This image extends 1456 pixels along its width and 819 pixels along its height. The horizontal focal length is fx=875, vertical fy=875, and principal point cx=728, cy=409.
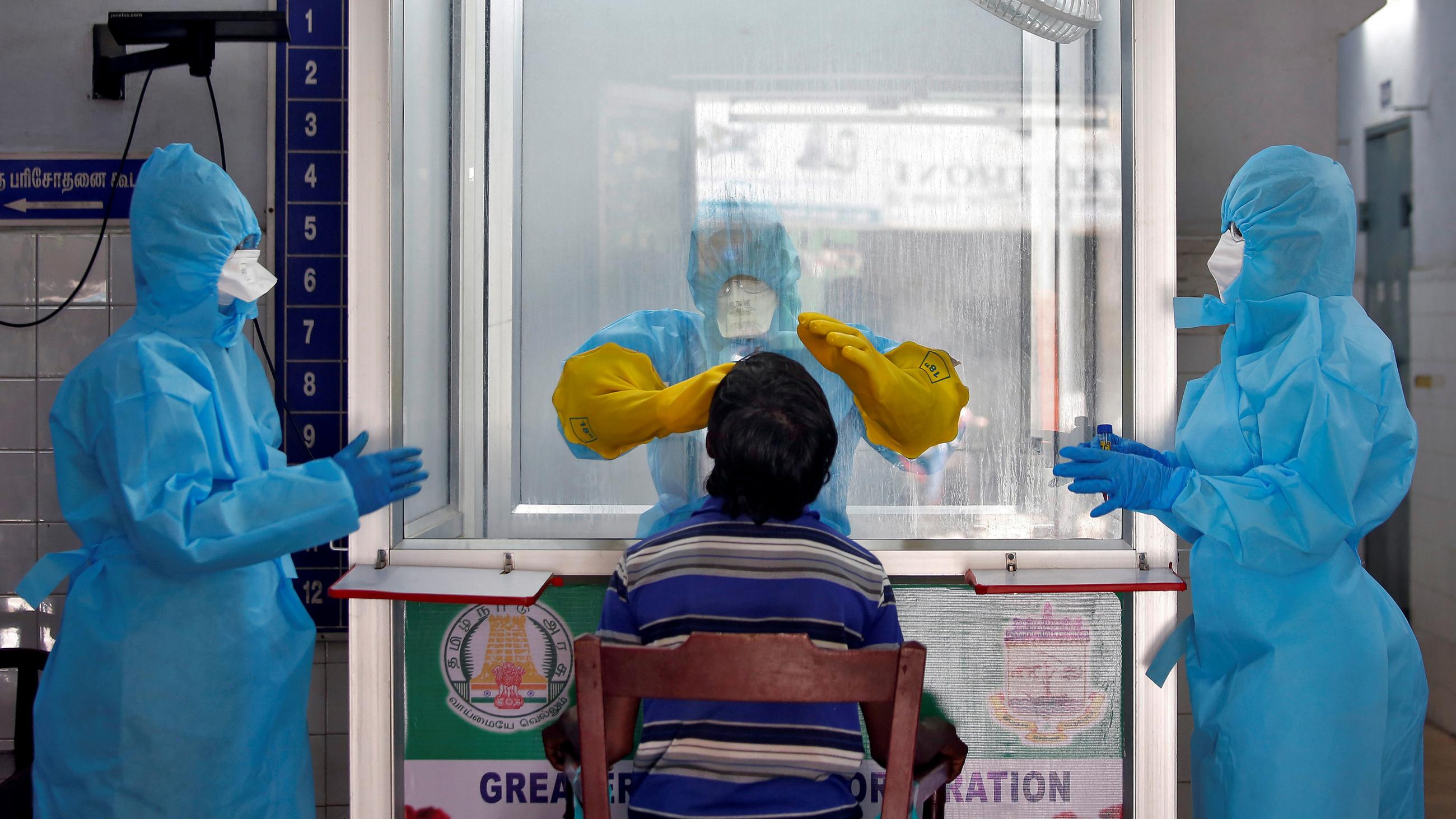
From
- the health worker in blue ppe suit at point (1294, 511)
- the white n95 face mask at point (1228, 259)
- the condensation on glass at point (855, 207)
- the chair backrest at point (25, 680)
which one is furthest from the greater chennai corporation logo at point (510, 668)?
the white n95 face mask at point (1228, 259)

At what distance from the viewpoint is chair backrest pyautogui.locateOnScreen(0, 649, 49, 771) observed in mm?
1779

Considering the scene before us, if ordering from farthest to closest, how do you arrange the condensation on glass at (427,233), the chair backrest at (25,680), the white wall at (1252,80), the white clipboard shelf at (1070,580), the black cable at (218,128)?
the white wall at (1252,80)
the black cable at (218,128)
the chair backrest at (25,680)
the condensation on glass at (427,233)
the white clipboard shelf at (1070,580)

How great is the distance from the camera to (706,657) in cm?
91

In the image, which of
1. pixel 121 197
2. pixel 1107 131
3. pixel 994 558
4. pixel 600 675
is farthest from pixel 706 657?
pixel 121 197

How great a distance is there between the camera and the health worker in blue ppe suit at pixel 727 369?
53.6 inches

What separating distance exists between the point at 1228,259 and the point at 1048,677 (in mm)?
746

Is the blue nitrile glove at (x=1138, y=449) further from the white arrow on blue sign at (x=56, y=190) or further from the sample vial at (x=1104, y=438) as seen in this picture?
the white arrow on blue sign at (x=56, y=190)

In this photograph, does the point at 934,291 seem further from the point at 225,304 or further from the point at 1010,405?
the point at 225,304

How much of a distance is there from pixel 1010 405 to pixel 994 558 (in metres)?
0.30

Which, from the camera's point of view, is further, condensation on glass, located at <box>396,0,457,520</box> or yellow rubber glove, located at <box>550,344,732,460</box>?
condensation on glass, located at <box>396,0,457,520</box>

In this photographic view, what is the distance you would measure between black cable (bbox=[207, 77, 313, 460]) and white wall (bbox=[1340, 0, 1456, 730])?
8.88 ft

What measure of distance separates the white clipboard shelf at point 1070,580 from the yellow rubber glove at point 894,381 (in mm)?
243

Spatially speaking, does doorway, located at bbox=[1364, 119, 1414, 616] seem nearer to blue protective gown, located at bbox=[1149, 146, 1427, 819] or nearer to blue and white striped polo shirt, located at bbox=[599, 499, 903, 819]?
blue protective gown, located at bbox=[1149, 146, 1427, 819]

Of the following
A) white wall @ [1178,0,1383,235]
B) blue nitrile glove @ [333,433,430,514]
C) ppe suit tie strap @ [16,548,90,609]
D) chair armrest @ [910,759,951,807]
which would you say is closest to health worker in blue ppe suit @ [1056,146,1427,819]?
chair armrest @ [910,759,951,807]
